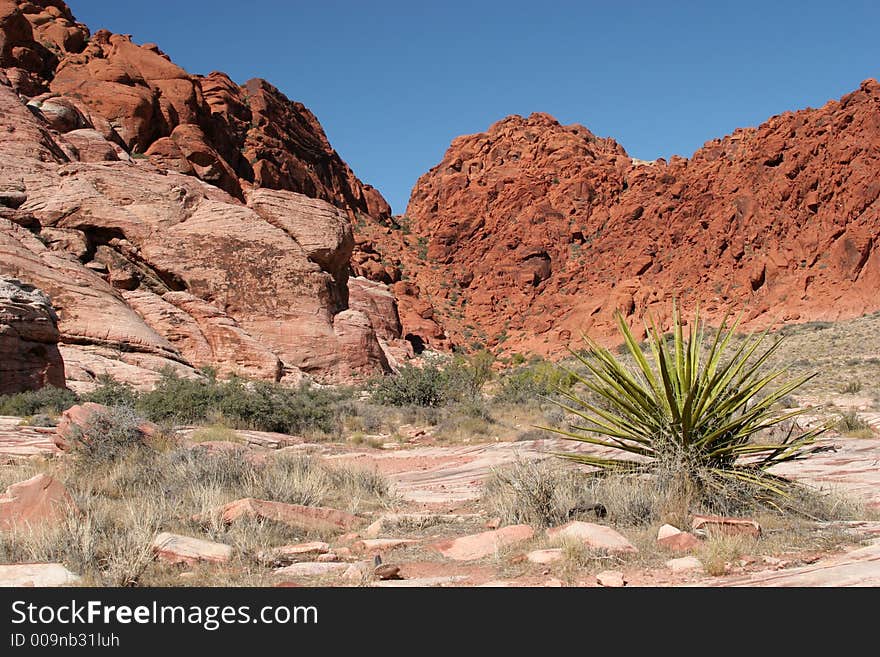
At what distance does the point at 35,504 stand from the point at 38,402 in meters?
9.63

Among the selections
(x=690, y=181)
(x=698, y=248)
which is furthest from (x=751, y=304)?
(x=690, y=181)

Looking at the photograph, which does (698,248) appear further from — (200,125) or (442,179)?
(200,125)

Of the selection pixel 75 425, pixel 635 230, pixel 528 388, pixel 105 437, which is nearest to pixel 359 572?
pixel 105 437

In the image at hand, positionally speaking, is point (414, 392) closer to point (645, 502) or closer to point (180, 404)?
point (180, 404)

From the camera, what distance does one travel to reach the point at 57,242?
22562 mm

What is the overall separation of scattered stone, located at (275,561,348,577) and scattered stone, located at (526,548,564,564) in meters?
1.15

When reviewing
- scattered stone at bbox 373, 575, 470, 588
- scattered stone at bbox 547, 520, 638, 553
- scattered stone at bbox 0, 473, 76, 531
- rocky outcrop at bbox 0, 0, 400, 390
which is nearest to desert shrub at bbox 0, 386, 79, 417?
rocky outcrop at bbox 0, 0, 400, 390

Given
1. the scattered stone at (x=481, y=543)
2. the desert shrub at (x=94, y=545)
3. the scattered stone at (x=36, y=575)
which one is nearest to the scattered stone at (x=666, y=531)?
the scattered stone at (x=481, y=543)

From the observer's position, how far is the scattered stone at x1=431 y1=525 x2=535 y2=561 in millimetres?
4461

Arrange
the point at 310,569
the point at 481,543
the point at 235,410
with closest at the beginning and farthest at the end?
1. the point at 310,569
2. the point at 481,543
3. the point at 235,410

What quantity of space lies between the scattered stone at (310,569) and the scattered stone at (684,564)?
193cm

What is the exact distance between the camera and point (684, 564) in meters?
3.82

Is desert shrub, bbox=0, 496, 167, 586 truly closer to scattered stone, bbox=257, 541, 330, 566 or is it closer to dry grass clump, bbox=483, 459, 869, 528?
scattered stone, bbox=257, 541, 330, 566

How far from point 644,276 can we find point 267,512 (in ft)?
165
